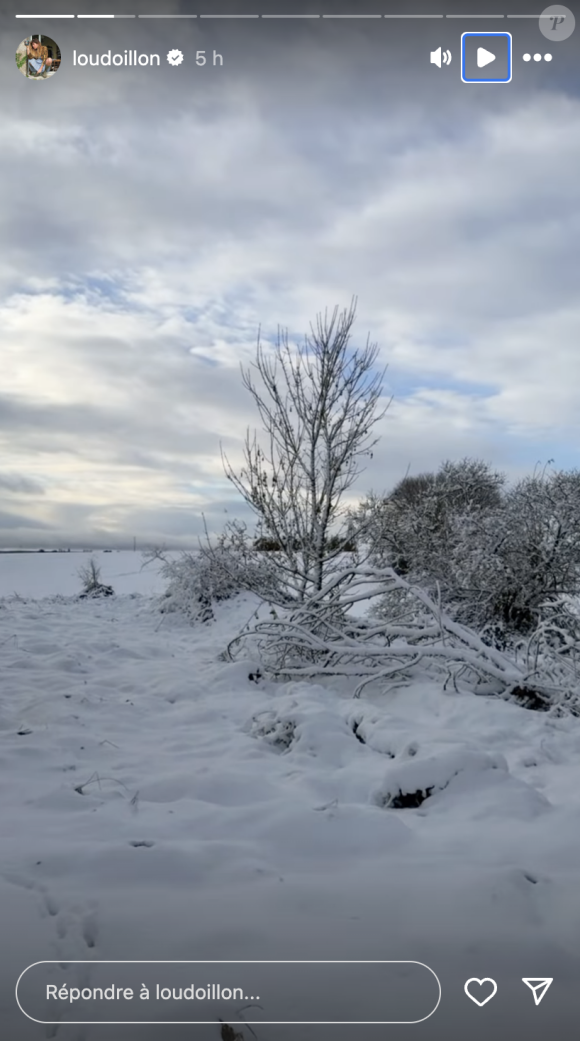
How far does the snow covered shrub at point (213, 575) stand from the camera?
8.94m

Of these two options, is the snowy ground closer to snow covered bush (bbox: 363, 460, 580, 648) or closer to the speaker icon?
the speaker icon

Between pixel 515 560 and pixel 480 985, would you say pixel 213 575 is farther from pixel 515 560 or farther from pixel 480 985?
pixel 480 985

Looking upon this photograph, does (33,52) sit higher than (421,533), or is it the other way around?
(33,52)

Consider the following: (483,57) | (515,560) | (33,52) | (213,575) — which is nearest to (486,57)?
(483,57)

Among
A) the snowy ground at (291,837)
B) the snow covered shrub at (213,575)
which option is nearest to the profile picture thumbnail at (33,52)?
the snowy ground at (291,837)

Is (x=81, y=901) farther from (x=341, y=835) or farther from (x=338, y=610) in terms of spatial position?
(x=338, y=610)

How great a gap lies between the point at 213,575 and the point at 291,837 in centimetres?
888

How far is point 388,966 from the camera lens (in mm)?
1529

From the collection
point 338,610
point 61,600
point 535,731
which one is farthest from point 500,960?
point 61,600

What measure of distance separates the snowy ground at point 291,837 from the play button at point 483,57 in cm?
278

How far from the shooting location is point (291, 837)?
2.58 m

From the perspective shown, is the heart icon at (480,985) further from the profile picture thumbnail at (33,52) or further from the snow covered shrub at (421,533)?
the snow covered shrub at (421,533)

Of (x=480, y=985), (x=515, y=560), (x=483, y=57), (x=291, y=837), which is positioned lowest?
(x=291, y=837)

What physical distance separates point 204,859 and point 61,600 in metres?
12.8
